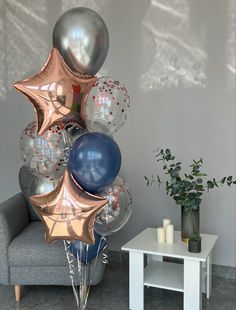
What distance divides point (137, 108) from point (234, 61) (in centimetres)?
79

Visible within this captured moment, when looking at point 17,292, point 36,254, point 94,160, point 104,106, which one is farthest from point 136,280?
point 104,106

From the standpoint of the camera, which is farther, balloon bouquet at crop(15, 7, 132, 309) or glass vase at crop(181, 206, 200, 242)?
glass vase at crop(181, 206, 200, 242)

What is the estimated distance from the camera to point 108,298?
2.54 meters

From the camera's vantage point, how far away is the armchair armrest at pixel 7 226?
7.87 ft

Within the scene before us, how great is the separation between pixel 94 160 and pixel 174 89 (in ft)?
4.63

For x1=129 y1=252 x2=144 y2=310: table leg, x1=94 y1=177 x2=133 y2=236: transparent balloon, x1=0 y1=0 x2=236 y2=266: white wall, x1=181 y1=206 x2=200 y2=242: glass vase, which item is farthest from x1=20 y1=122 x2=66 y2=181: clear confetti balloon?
x1=0 y1=0 x2=236 y2=266: white wall

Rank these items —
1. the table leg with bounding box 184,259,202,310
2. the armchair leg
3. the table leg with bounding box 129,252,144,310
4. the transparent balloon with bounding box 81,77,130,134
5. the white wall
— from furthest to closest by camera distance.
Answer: the white wall → the armchair leg → the table leg with bounding box 129,252,144,310 → the table leg with bounding box 184,259,202,310 → the transparent balloon with bounding box 81,77,130,134

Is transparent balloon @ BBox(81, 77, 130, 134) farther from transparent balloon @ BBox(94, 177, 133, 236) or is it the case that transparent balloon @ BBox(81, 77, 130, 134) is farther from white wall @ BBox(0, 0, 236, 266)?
white wall @ BBox(0, 0, 236, 266)

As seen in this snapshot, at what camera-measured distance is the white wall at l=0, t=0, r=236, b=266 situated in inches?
109

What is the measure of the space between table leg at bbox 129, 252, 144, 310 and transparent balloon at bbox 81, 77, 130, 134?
868 mm

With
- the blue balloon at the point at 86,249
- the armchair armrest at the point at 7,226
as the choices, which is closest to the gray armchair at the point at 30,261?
the armchair armrest at the point at 7,226

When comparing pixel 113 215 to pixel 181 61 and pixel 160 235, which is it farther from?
pixel 181 61

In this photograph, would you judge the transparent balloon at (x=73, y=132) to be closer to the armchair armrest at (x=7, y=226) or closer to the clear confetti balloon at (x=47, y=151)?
the clear confetti balloon at (x=47, y=151)

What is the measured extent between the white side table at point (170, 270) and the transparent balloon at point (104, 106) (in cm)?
85
